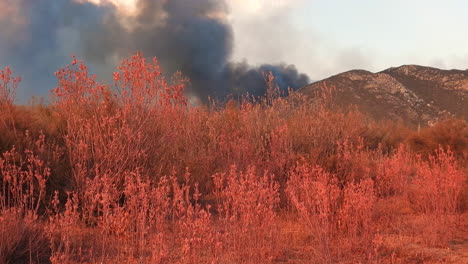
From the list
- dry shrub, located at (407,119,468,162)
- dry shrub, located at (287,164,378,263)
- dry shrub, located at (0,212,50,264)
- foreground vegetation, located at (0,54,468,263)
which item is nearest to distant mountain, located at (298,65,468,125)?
dry shrub, located at (407,119,468,162)

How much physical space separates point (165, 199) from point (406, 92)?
38000 mm

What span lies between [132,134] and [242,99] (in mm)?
6150

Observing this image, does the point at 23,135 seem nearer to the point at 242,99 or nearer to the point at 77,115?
the point at 77,115

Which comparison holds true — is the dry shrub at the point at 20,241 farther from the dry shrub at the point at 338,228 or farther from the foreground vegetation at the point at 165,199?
the dry shrub at the point at 338,228

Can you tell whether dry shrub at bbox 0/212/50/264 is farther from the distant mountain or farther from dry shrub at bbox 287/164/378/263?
the distant mountain

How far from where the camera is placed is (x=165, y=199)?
730 centimetres

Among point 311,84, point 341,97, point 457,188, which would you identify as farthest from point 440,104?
point 457,188

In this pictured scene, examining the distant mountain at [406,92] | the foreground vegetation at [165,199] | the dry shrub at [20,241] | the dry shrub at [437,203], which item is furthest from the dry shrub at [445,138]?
the distant mountain at [406,92]

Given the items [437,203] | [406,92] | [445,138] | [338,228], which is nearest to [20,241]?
[338,228]

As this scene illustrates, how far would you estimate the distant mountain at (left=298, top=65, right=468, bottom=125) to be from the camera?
37.6 m

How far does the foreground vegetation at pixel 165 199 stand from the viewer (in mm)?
4848

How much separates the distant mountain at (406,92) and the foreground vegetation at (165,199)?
2883 centimetres

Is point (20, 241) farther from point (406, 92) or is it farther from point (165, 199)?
point (406, 92)

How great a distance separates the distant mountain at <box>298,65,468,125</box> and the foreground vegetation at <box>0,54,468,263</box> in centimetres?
2883
